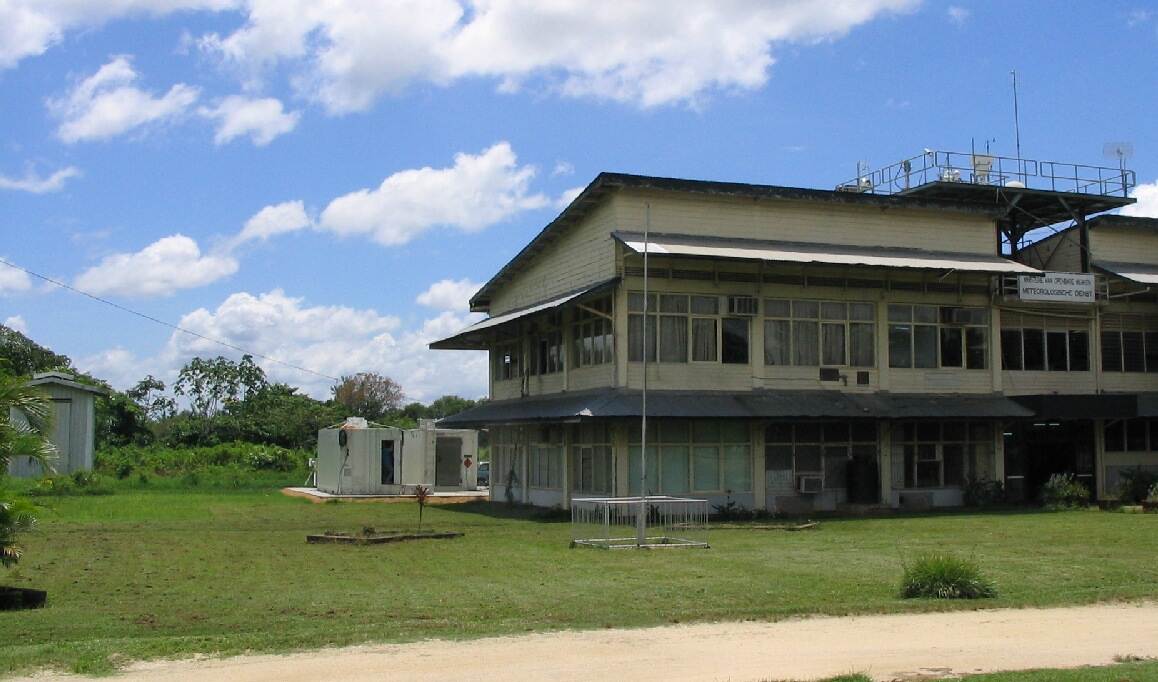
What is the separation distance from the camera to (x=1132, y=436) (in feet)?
123

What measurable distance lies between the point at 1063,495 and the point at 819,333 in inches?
320

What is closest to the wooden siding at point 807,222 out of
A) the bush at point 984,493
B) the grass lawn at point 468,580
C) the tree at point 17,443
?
the bush at point 984,493

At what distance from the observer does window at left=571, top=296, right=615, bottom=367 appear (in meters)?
31.8

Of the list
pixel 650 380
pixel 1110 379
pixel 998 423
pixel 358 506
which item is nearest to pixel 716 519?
pixel 650 380

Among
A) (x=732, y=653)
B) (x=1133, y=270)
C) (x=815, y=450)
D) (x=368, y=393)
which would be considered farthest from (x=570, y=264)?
(x=368, y=393)

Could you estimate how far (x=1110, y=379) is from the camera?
37344 millimetres

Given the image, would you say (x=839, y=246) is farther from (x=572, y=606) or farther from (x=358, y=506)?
(x=572, y=606)

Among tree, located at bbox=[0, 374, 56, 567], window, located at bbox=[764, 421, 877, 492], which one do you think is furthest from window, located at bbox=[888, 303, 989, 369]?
tree, located at bbox=[0, 374, 56, 567]

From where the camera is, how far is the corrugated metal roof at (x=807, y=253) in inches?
1201

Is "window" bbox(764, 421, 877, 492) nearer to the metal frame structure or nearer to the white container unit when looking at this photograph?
the metal frame structure

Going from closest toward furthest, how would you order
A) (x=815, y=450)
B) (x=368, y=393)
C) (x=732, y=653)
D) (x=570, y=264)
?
(x=732, y=653) < (x=815, y=450) < (x=570, y=264) < (x=368, y=393)

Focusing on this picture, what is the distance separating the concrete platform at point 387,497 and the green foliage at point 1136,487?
20990mm

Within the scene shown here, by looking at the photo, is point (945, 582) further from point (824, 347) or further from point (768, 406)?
point (824, 347)

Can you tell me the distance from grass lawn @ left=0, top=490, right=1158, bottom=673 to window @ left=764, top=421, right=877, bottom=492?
14.2ft
